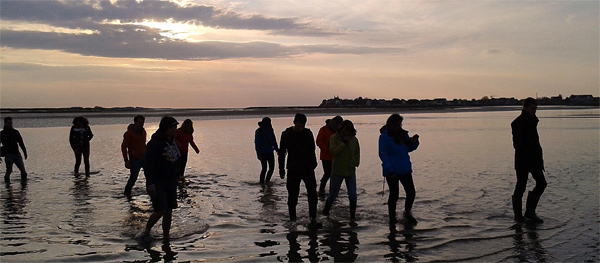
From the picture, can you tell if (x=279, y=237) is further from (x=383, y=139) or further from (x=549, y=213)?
(x=549, y=213)

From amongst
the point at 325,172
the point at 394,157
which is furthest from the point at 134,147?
the point at 394,157

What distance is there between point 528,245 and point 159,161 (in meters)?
5.25

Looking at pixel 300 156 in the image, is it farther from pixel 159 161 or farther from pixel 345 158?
pixel 159 161

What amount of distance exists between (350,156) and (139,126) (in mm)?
4996

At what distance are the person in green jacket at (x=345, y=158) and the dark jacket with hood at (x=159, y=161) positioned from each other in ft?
8.88

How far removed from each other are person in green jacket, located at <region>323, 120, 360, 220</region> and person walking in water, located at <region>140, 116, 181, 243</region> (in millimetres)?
2664

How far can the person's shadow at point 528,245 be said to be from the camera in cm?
685

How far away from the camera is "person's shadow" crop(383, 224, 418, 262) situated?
685cm

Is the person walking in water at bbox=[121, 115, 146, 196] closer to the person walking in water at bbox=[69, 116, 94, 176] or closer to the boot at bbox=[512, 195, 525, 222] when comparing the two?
the person walking in water at bbox=[69, 116, 94, 176]

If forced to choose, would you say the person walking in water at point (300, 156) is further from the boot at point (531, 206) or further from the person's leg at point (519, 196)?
the boot at point (531, 206)

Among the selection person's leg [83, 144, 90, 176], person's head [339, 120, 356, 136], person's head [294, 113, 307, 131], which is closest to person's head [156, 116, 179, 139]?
person's head [294, 113, 307, 131]

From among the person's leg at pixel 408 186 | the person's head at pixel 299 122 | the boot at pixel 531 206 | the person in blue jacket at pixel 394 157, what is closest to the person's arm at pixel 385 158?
the person in blue jacket at pixel 394 157

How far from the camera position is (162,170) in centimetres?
747

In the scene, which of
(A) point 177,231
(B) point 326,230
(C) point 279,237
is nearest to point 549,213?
(B) point 326,230
